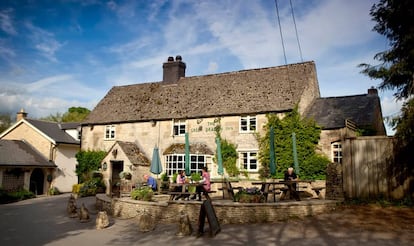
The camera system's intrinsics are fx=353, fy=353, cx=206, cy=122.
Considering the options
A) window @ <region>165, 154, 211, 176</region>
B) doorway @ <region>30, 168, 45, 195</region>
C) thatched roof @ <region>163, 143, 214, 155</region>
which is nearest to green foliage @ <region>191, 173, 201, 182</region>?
window @ <region>165, 154, 211, 176</region>

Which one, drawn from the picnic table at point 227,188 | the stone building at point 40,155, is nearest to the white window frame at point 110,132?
the stone building at point 40,155

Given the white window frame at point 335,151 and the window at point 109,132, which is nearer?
the white window frame at point 335,151

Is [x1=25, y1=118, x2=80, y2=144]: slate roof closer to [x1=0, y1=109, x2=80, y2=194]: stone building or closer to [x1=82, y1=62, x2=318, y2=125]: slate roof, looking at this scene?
[x1=0, y1=109, x2=80, y2=194]: stone building

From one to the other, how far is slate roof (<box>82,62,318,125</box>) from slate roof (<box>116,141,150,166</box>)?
2.42 metres

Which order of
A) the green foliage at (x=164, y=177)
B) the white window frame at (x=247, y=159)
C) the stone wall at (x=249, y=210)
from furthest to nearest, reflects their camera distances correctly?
the green foliage at (x=164, y=177), the white window frame at (x=247, y=159), the stone wall at (x=249, y=210)

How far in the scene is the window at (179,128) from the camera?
2797cm

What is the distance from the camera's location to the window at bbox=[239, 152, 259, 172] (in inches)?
982

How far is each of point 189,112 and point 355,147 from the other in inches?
590

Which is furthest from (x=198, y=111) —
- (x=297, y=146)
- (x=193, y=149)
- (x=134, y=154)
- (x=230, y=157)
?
(x=297, y=146)

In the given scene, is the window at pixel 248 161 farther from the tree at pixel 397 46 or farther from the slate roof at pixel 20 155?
the slate roof at pixel 20 155

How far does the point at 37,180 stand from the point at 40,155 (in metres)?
2.16

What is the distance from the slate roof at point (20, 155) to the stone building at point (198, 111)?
3.87m

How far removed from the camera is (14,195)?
85.4ft

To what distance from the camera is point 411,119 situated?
1233cm
